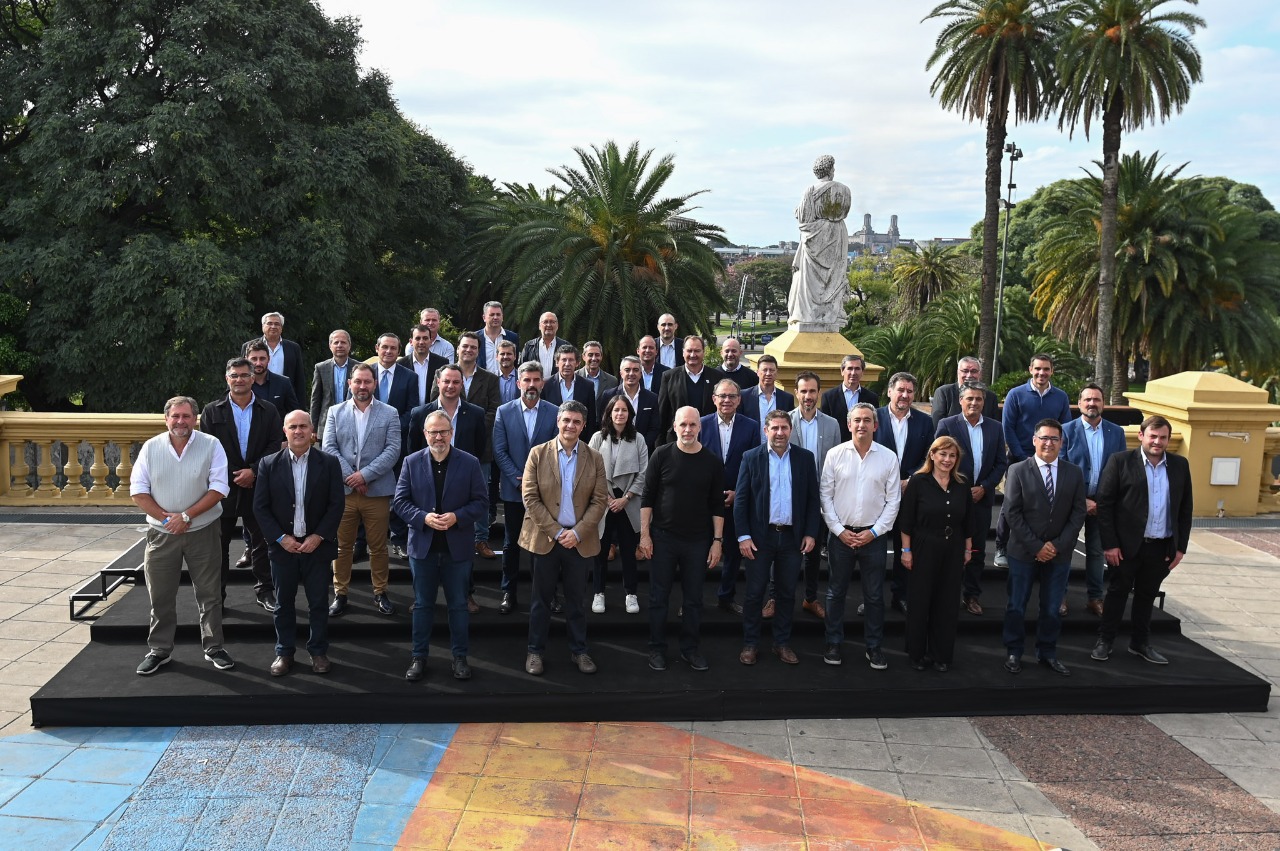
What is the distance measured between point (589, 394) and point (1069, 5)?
21.0 m

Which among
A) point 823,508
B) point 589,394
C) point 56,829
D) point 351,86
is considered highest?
point 351,86

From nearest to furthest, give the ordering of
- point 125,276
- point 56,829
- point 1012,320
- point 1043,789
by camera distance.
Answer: point 56,829
point 1043,789
point 125,276
point 1012,320

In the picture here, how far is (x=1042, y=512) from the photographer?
646cm

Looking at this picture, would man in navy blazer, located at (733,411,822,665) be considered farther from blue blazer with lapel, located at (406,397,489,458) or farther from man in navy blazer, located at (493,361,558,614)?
blue blazer with lapel, located at (406,397,489,458)

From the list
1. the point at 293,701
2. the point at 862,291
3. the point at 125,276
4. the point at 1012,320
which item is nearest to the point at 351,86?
the point at 125,276

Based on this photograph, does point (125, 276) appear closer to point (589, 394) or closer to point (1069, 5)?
point (589, 394)

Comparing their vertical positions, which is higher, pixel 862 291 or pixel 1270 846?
pixel 862 291

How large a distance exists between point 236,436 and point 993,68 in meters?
23.9

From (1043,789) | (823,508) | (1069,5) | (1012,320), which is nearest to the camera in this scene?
(1043,789)

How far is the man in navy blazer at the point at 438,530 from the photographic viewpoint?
19.9 ft

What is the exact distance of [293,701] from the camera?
5.92m

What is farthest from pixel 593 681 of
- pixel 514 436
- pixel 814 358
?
Result: pixel 814 358

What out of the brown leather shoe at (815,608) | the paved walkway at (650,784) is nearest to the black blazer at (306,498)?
the paved walkway at (650,784)

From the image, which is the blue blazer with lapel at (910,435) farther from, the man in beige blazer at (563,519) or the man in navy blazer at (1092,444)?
the man in beige blazer at (563,519)
